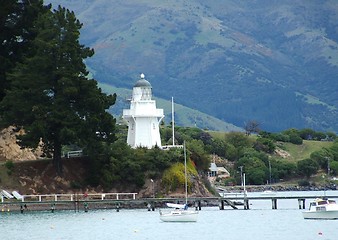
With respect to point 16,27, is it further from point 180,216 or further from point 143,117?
point 180,216

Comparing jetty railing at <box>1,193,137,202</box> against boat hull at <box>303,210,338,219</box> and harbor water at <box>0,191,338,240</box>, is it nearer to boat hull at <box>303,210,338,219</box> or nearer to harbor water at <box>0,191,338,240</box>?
harbor water at <box>0,191,338,240</box>

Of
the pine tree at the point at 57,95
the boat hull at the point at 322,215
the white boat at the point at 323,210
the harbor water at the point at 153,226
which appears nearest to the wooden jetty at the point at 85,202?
the harbor water at the point at 153,226

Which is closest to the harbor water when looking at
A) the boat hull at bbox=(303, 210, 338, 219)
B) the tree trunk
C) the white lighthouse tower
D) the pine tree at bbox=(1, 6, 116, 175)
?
the boat hull at bbox=(303, 210, 338, 219)

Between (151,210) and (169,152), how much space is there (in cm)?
782

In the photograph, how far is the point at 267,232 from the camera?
7912 centimetres

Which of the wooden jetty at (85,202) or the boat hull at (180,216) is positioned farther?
the wooden jetty at (85,202)

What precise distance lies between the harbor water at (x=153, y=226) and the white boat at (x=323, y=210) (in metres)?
1.07

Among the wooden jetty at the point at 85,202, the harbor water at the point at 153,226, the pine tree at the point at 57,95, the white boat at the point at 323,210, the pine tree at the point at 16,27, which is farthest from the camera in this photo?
the pine tree at the point at 16,27

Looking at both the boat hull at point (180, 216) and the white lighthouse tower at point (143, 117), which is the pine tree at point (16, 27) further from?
the boat hull at point (180, 216)

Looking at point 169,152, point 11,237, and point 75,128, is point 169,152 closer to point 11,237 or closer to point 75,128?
point 75,128

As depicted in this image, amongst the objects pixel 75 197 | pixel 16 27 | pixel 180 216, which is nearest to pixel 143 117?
pixel 75 197

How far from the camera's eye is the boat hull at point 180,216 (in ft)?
296

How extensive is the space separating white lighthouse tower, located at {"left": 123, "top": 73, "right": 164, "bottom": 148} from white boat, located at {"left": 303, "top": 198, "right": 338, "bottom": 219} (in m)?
25.5

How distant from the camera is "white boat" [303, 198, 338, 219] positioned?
3612 inches
